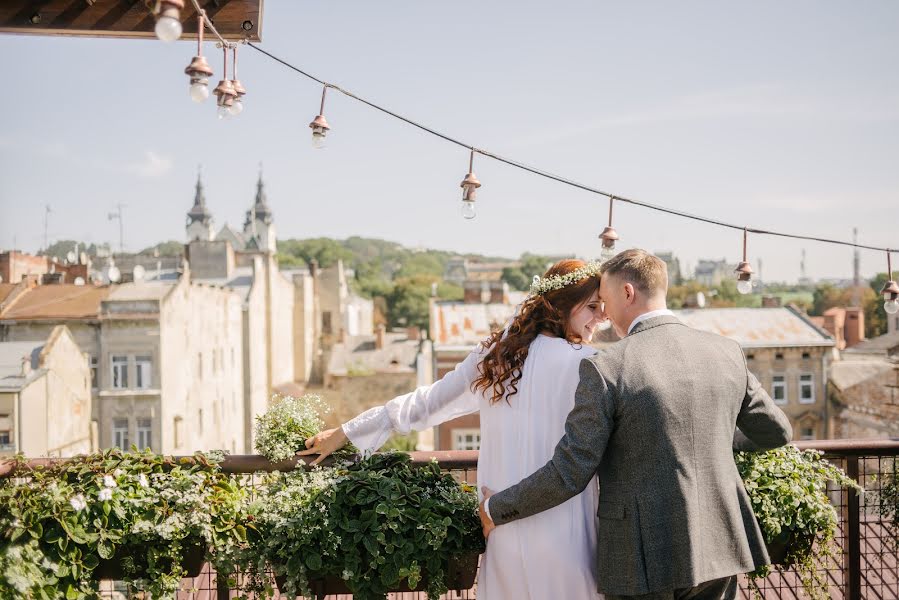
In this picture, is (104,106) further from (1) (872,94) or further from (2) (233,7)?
(2) (233,7)

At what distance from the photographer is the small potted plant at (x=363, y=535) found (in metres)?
2.41

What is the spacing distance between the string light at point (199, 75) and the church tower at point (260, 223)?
58.4 meters

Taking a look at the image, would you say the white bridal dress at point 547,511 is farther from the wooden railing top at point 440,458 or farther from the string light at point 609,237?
the string light at point 609,237

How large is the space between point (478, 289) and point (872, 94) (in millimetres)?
26303

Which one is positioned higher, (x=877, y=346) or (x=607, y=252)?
(x=607, y=252)

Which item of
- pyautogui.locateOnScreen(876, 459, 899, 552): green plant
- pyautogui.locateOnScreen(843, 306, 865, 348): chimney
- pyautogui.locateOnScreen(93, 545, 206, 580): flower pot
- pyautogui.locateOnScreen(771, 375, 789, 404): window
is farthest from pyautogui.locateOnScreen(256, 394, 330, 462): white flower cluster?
pyautogui.locateOnScreen(843, 306, 865, 348): chimney

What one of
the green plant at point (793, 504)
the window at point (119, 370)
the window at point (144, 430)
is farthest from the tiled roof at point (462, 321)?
the green plant at point (793, 504)

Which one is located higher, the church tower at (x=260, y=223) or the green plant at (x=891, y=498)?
the church tower at (x=260, y=223)

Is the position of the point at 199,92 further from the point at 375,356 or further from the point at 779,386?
the point at 375,356

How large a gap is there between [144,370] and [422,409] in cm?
→ 2058

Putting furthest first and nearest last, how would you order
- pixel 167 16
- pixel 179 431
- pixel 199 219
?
pixel 199 219
pixel 179 431
pixel 167 16

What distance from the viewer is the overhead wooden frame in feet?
8.43

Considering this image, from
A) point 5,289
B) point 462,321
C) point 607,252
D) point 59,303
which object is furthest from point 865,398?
point 5,289

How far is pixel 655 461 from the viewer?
208 cm
